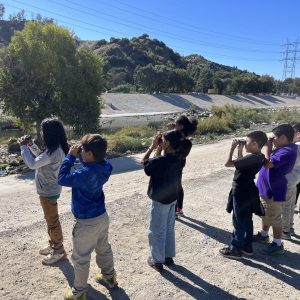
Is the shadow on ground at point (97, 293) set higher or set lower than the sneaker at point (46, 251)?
lower

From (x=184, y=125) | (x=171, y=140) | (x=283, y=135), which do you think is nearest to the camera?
(x=171, y=140)

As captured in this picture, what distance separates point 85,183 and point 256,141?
7.19 ft

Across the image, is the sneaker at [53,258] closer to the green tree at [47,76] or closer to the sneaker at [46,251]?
the sneaker at [46,251]

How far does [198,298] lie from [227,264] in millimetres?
914

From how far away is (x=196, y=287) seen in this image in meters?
4.27

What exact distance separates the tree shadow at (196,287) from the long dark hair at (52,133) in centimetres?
197

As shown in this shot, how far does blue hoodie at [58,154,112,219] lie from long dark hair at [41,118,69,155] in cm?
72

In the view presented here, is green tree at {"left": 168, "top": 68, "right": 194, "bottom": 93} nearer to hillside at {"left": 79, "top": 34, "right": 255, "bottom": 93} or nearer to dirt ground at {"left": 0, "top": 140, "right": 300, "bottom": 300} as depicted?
hillside at {"left": 79, "top": 34, "right": 255, "bottom": 93}

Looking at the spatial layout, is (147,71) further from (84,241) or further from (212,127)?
(84,241)

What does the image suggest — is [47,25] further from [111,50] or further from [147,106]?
[111,50]

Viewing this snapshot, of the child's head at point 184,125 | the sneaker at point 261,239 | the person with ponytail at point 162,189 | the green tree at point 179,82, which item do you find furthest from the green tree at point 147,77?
the person with ponytail at point 162,189

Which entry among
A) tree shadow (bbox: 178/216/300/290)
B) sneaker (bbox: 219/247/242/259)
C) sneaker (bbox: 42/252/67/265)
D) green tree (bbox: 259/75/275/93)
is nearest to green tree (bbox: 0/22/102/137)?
sneaker (bbox: 42/252/67/265)

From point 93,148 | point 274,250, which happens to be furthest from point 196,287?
point 93,148

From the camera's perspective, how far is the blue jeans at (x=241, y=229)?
188 inches
